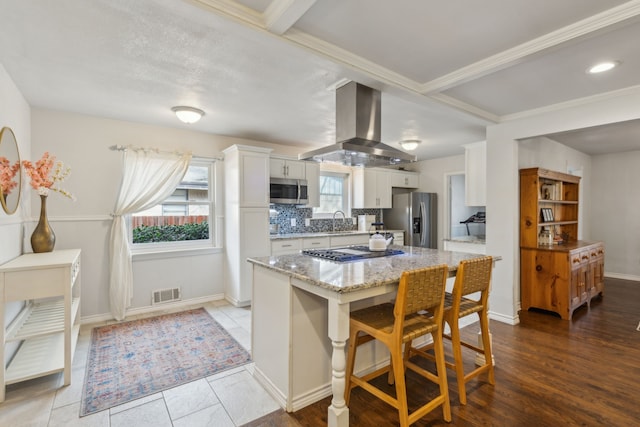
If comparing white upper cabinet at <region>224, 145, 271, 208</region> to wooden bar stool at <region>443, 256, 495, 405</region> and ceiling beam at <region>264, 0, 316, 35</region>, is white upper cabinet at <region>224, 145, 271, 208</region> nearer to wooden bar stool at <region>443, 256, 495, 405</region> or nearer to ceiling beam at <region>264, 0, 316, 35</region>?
A: ceiling beam at <region>264, 0, 316, 35</region>

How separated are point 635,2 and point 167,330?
4.40 m

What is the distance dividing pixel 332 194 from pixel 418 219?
5.70 ft

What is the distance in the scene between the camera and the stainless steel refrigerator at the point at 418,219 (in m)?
6.00

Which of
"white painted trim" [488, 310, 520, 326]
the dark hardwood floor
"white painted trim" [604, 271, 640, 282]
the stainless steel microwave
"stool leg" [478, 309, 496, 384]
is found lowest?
the dark hardwood floor

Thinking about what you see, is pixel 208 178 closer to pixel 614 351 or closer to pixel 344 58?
pixel 344 58

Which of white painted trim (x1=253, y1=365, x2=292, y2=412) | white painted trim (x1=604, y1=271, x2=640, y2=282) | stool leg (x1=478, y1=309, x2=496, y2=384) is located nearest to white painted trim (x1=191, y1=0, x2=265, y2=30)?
white painted trim (x1=253, y1=365, x2=292, y2=412)

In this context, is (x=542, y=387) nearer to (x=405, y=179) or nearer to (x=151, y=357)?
(x=151, y=357)

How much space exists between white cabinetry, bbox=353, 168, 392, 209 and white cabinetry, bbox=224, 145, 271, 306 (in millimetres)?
2112

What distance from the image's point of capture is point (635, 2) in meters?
1.65

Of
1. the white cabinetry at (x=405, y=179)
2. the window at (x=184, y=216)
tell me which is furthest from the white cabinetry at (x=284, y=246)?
the white cabinetry at (x=405, y=179)

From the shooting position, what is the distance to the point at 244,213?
4113 mm

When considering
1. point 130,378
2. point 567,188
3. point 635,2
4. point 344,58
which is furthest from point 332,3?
point 567,188

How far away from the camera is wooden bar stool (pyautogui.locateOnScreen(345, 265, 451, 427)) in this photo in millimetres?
1717

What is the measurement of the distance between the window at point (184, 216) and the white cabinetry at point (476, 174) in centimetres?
374
